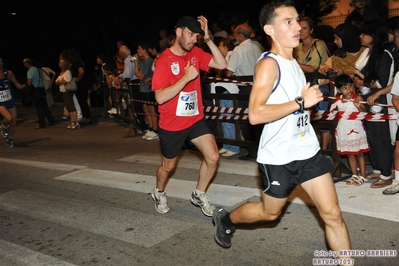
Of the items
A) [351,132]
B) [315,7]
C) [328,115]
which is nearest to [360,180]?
[351,132]

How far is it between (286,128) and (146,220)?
2534mm

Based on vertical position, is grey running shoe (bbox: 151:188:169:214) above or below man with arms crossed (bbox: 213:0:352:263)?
below

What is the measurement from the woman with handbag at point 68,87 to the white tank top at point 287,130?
10.8 meters

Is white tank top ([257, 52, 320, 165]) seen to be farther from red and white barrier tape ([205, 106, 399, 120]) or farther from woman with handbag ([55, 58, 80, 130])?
woman with handbag ([55, 58, 80, 130])

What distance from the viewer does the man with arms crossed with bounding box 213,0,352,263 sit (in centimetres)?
380

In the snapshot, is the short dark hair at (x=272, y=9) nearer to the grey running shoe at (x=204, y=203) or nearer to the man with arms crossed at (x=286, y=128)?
the man with arms crossed at (x=286, y=128)

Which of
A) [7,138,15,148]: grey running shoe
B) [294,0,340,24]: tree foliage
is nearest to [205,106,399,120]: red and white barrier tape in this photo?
[7,138,15,148]: grey running shoe

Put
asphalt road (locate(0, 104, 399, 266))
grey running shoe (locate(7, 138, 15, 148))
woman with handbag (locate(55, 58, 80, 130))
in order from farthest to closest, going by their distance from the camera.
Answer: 1. woman with handbag (locate(55, 58, 80, 130))
2. grey running shoe (locate(7, 138, 15, 148))
3. asphalt road (locate(0, 104, 399, 266))

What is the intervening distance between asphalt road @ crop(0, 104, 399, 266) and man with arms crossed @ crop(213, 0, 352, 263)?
767 millimetres

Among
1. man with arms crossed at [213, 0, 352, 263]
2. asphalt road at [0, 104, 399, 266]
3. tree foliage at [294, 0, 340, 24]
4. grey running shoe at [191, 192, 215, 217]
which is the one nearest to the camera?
man with arms crossed at [213, 0, 352, 263]

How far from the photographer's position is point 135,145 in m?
10.9

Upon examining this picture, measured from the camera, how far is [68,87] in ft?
46.7

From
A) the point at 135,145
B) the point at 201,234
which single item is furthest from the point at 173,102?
the point at 135,145

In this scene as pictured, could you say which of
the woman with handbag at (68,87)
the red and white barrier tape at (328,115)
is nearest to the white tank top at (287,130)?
the red and white barrier tape at (328,115)
